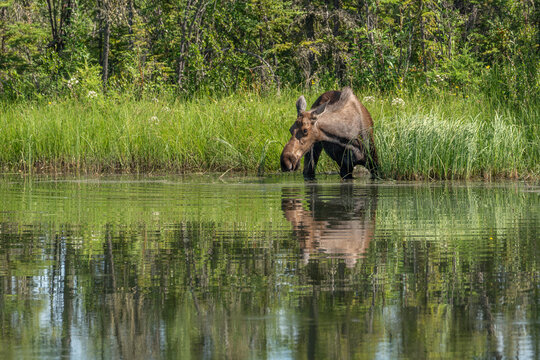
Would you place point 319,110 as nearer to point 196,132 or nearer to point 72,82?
point 196,132

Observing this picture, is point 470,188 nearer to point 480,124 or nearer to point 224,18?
point 480,124

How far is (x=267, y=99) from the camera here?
16797mm

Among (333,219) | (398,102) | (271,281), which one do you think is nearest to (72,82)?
(398,102)

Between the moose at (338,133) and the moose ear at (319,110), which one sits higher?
the moose ear at (319,110)

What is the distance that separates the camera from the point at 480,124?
12945mm

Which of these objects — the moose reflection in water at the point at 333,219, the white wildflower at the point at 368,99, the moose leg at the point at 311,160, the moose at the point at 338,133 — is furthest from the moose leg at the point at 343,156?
the white wildflower at the point at 368,99

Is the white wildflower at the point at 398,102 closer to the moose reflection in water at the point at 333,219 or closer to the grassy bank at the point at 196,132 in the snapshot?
the grassy bank at the point at 196,132

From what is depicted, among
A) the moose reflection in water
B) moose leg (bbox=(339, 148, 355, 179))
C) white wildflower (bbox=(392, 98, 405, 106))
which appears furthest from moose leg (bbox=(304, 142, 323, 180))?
white wildflower (bbox=(392, 98, 405, 106))

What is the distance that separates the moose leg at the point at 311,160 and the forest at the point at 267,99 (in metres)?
0.89

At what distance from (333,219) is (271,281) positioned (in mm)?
2915

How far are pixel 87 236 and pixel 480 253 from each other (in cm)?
267

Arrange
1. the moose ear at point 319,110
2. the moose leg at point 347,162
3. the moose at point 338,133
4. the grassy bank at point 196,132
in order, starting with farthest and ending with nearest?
the grassy bank at point 196,132
the moose leg at point 347,162
the moose ear at point 319,110
the moose at point 338,133

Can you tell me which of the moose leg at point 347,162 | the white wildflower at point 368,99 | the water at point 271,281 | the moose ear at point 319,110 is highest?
the white wildflower at point 368,99

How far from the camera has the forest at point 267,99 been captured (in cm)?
1245
